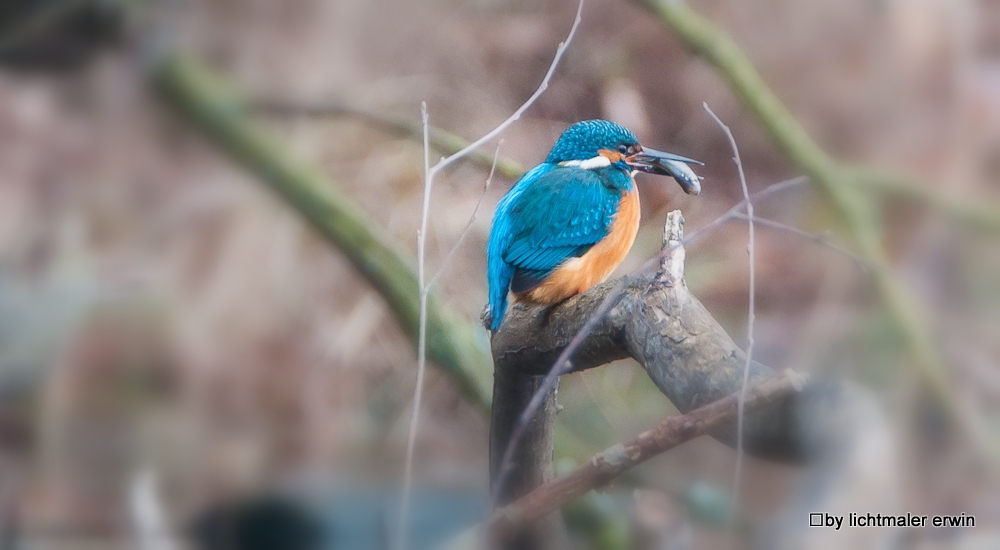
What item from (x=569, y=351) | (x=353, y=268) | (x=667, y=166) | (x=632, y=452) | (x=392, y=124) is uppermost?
(x=392, y=124)

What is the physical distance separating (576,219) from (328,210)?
58 centimetres

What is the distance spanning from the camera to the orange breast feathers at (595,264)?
112 centimetres

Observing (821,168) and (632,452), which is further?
(821,168)

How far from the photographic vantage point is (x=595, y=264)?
115 centimetres

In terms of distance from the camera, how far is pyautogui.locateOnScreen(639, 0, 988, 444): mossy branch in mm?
1504

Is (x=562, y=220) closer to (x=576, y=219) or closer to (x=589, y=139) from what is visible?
(x=576, y=219)

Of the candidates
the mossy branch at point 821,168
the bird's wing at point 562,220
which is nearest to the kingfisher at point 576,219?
the bird's wing at point 562,220

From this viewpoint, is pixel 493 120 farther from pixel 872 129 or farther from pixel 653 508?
pixel 872 129

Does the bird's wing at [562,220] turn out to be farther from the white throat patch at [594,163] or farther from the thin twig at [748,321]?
the thin twig at [748,321]

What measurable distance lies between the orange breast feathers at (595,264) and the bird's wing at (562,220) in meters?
0.01

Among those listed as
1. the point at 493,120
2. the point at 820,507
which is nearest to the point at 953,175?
the point at 820,507

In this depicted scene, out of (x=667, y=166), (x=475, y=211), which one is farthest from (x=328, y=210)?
(x=667, y=166)

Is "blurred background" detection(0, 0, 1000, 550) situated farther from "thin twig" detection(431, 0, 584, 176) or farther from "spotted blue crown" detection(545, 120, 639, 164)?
"spotted blue crown" detection(545, 120, 639, 164)

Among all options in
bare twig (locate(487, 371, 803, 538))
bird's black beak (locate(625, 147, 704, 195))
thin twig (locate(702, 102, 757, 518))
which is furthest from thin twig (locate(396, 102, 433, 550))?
thin twig (locate(702, 102, 757, 518))
